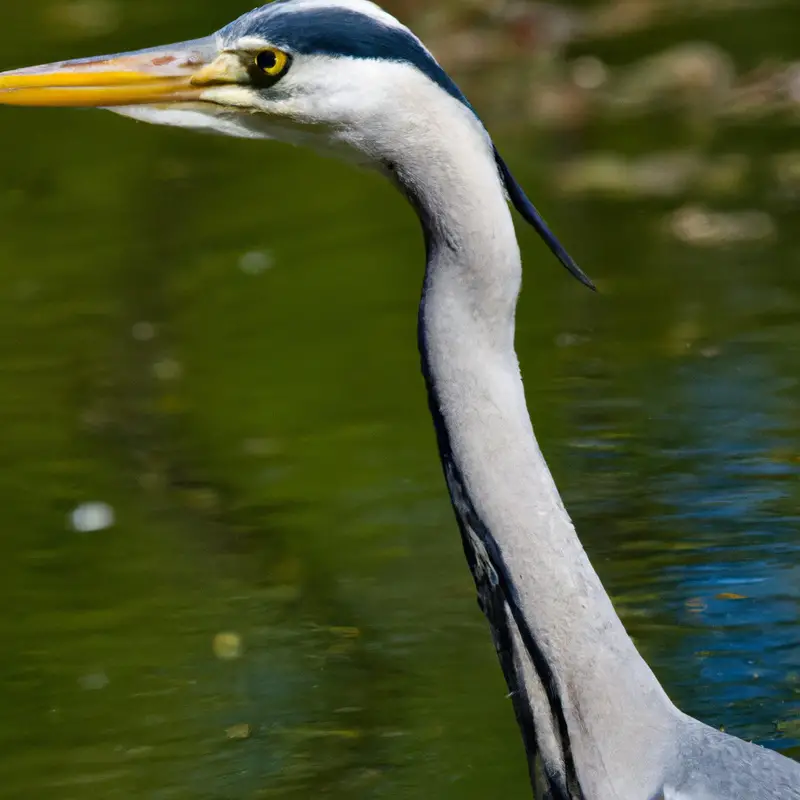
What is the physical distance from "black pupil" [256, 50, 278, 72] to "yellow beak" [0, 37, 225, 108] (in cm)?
6

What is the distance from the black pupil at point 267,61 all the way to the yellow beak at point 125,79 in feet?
0.18

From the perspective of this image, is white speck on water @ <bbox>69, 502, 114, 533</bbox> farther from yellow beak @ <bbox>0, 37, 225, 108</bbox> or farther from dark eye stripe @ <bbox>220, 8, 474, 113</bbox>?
dark eye stripe @ <bbox>220, 8, 474, 113</bbox>

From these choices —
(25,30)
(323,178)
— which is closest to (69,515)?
(323,178)

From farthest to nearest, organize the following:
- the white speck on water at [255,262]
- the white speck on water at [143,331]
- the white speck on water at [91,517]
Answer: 1. the white speck on water at [255,262]
2. the white speck on water at [143,331]
3. the white speck on water at [91,517]

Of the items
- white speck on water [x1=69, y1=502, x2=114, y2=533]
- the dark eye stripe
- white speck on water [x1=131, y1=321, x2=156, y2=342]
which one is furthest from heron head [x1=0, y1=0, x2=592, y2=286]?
white speck on water [x1=131, y1=321, x2=156, y2=342]

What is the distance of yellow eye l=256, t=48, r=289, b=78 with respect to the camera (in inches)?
97.8

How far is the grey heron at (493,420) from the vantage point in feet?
7.72

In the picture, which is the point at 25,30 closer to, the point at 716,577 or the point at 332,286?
the point at 332,286

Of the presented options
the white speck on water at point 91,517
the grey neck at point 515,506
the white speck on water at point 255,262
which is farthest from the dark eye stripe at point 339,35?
the white speck on water at point 255,262

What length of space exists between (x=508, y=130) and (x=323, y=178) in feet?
3.37

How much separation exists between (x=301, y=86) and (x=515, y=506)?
69cm

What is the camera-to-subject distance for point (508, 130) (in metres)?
8.17

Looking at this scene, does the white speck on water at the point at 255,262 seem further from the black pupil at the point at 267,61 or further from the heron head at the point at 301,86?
the black pupil at the point at 267,61

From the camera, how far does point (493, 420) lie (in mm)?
2406
